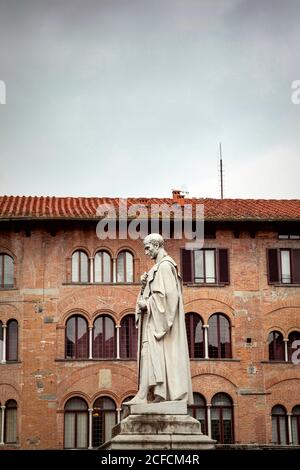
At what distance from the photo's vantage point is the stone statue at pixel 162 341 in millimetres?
13703

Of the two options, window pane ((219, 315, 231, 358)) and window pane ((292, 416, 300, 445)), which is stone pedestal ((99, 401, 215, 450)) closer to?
window pane ((219, 315, 231, 358))

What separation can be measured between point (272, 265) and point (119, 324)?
6653 mm

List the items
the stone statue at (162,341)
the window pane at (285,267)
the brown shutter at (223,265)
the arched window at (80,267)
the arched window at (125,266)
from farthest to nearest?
the window pane at (285,267) → the brown shutter at (223,265) → the arched window at (125,266) → the arched window at (80,267) → the stone statue at (162,341)

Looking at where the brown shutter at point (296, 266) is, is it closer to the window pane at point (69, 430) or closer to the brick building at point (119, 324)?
the brick building at point (119, 324)

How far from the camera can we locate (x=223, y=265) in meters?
41.2

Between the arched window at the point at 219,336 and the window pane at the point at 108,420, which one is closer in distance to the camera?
the window pane at the point at 108,420

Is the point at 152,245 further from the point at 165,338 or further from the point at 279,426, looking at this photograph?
the point at 279,426

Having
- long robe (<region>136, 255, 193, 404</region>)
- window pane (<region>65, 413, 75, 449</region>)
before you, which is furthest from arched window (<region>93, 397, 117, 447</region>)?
long robe (<region>136, 255, 193, 404</region>)

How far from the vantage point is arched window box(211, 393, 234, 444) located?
3959 cm

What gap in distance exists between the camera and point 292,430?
39.9m

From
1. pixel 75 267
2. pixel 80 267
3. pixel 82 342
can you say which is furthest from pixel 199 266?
pixel 82 342

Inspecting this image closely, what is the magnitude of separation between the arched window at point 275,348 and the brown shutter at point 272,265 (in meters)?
2.17

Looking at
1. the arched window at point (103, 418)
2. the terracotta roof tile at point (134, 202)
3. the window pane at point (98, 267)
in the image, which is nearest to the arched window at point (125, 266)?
the window pane at point (98, 267)

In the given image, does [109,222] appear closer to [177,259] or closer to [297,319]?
[177,259]
